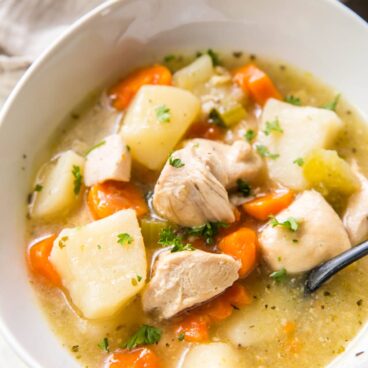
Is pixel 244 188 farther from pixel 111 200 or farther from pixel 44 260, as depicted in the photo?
pixel 44 260

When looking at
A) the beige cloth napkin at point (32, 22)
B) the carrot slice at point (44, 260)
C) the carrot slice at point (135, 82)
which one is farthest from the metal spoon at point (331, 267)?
the beige cloth napkin at point (32, 22)

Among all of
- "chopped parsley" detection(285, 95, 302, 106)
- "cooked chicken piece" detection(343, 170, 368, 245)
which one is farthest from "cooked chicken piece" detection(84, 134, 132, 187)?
"cooked chicken piece" detection(343, 170, 368, 245)

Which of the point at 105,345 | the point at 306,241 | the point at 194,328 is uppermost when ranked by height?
the point at 306,241

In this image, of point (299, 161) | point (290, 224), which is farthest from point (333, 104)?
point (290, 224)

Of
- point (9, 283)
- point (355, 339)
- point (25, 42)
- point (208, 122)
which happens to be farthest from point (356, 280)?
point (25, 42)

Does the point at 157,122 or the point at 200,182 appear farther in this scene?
the point at 157,122

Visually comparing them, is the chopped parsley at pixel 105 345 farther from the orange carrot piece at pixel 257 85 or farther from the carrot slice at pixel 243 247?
the orange carrot piece at pixel 257 85
